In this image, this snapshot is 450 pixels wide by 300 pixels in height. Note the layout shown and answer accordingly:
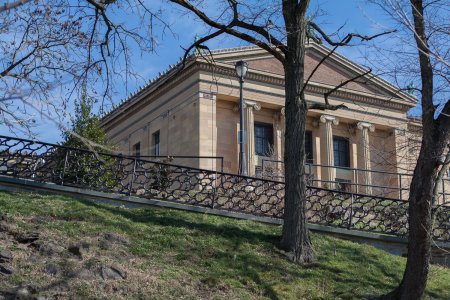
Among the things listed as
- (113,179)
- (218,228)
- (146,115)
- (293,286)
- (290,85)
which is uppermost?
(146,115)

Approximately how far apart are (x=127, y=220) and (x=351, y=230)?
19.7ft

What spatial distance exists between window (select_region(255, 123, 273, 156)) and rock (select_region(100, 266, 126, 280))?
3008 centimetres

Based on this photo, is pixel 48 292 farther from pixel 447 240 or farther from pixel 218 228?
pixel 447 240

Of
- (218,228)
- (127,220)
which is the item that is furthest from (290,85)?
(127,220)

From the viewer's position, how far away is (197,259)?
45.8ft

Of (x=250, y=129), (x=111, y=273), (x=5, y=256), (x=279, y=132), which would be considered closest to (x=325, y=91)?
(x=279, y=132)

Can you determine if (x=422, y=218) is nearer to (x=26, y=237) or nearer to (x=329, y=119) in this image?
(x=26, y=237)

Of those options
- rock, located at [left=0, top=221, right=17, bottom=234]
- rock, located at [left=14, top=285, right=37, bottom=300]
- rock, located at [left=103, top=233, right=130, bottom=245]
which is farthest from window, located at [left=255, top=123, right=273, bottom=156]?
rock, located at [left=14, top=285, right=37, bottom=300]

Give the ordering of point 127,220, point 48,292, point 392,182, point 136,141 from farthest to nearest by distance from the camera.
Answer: point 136,141, point 392,182, point 127,220, point 48,292

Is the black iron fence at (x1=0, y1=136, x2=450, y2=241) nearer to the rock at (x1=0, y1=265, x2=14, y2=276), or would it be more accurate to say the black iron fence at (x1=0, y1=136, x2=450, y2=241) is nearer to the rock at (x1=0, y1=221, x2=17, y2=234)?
the rock at (x1=0, y1=221, x2=17, y2=234)

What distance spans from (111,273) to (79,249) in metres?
0.96

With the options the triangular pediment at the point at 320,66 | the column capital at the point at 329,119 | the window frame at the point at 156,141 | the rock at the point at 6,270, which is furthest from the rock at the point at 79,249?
the column capital at the point at 329,119

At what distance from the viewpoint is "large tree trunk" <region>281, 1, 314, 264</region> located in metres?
15.2

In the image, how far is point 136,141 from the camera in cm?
4506
